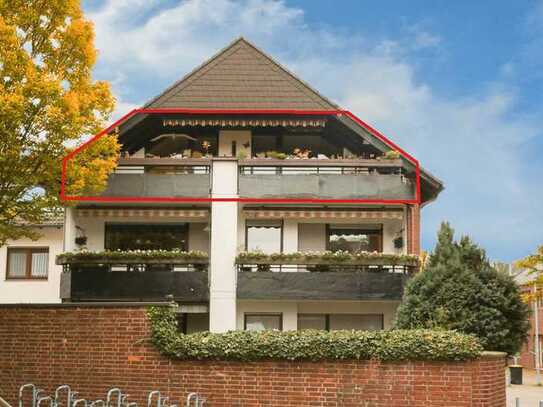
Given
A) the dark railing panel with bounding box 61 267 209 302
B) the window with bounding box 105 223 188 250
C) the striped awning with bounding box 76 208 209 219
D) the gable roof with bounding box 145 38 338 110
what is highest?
the gable roof with bounding box 145 38 338 110

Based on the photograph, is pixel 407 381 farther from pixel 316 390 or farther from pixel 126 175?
pixel 126 175

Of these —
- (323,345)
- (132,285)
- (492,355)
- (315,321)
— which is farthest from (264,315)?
(492,355)

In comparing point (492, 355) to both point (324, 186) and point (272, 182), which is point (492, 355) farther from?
point (272, 182)

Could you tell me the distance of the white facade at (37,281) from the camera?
35.1m

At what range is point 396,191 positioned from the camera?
30375 millimetres

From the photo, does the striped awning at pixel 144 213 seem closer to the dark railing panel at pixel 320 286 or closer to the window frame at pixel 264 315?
the dark railing panel at pixel 320 286

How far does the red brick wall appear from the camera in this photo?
55.9 feet

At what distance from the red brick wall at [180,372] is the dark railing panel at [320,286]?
11.1m

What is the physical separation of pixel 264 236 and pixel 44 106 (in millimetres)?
12003

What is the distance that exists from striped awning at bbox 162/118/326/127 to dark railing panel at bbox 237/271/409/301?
585 cm

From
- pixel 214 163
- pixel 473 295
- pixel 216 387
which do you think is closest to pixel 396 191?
pixel 214 163

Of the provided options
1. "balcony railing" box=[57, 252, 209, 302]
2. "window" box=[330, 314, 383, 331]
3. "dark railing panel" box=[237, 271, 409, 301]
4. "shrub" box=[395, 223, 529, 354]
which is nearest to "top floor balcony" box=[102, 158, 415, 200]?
"balcony railing" box=[57, 252, 209, 302]

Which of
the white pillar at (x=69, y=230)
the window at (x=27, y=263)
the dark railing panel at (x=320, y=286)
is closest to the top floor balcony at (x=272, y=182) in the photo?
the white pillar at (x=69, y=230)

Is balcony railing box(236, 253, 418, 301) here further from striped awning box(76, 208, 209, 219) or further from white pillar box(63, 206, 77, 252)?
white pillar box(63, 206, 77, 252)
